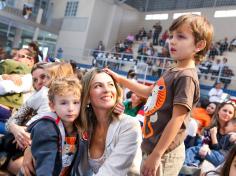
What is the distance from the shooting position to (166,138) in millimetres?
1602

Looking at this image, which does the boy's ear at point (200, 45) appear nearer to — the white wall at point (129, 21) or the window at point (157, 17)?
the window at point (157, 17)

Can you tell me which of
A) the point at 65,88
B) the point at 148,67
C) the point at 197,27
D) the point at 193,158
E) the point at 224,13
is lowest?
the point at 193,158

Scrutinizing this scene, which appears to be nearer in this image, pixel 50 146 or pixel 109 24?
pixel 50 146

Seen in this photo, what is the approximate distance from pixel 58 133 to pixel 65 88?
0.24m

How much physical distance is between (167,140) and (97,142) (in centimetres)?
40

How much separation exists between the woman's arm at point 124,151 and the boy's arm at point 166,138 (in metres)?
0.12

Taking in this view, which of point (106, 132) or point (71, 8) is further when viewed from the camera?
point (71, 8)

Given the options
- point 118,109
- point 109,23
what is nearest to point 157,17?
point 109,23

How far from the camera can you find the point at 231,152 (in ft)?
4.77

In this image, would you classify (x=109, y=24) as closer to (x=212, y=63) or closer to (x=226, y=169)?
(x=212, y=63)

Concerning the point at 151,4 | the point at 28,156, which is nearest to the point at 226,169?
the point at 28,156

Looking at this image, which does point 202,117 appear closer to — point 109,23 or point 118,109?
point 118,109

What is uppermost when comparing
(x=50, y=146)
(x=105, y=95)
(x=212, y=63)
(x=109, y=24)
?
(x=109, y=24)

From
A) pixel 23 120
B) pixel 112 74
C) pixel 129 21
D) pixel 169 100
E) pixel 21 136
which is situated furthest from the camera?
pixel 129 21
